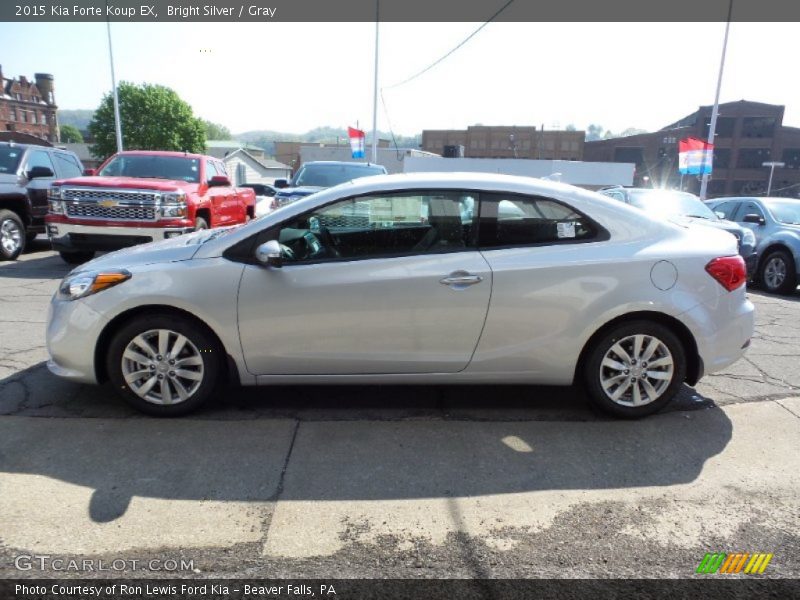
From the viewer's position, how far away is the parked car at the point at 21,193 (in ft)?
31.0

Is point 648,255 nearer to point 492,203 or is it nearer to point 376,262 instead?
point 492,203

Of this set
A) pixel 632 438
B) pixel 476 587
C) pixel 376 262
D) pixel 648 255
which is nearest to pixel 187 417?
pixel 376 262

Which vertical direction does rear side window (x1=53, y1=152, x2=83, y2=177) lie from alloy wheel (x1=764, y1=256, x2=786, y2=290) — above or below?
above

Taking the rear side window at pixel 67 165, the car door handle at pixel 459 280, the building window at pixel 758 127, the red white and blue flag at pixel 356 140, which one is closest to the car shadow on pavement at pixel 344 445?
the car door handle at pixel 459 280

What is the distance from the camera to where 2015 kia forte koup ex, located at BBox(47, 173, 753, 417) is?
11.7 ft

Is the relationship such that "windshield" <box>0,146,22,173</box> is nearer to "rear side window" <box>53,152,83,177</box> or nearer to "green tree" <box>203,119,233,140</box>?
"rear side window" <box>53,152,83,177</box>

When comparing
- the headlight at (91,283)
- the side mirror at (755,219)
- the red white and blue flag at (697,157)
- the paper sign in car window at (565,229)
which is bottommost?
the headlight at (91,283)

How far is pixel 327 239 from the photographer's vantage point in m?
3.76

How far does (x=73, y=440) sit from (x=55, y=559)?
47.1 inches

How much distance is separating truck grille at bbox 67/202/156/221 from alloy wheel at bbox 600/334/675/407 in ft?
22.9

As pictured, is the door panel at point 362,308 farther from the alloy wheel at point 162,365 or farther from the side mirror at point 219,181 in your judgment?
the side mirror at point 219,181

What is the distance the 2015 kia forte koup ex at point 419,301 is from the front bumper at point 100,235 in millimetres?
4782

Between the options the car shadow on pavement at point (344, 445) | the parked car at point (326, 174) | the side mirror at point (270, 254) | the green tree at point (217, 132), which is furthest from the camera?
the green tree at point (217, 132)

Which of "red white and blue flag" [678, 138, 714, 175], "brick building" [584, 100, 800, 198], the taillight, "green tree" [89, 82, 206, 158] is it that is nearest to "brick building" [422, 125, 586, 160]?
"brick building" [584, 100, 800, 198]
